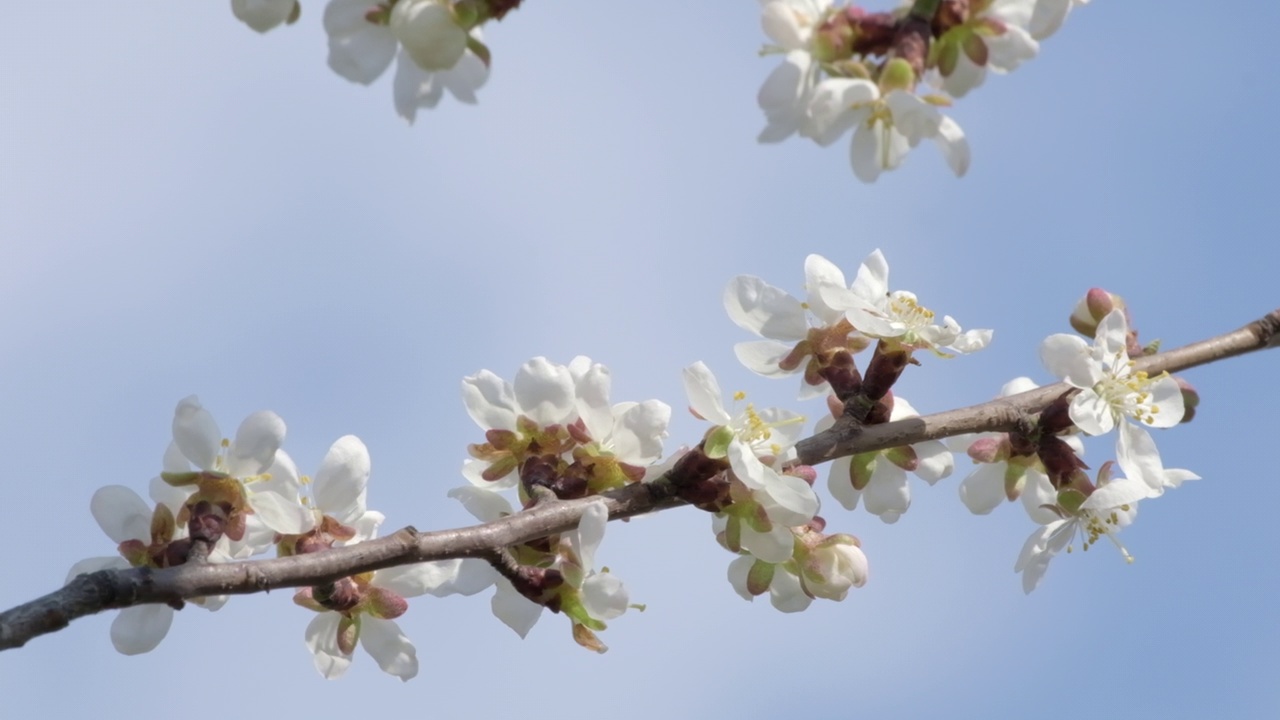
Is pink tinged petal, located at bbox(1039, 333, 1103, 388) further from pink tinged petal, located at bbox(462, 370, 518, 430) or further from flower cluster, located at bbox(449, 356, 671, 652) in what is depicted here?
pink tinged petal, located at bbox(462, 370, 518, 430)

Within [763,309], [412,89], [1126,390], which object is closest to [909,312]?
[763,309]

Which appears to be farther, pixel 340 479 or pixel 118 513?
pixel 340 479

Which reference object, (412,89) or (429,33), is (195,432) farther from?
(429,33)

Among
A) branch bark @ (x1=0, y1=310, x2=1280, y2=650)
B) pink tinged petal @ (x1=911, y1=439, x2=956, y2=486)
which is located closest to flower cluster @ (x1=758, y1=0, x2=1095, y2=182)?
branch bark @ (x1=0, y1=310, x2=1280, y2=650)

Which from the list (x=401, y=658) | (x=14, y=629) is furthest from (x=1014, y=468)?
(x=14, y=629)

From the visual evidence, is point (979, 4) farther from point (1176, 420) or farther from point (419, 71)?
point (1176, 420)

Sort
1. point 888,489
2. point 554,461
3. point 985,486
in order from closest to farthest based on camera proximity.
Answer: point 554,461 < point 888,489 < point 985,486

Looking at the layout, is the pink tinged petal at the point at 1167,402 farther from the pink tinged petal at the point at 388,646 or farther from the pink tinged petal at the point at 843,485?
the pink tinged petal at the point at 388,646

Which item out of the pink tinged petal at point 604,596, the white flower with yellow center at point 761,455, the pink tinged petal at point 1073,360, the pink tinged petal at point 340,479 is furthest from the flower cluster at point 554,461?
the pink tinged petal at point 1073,360
